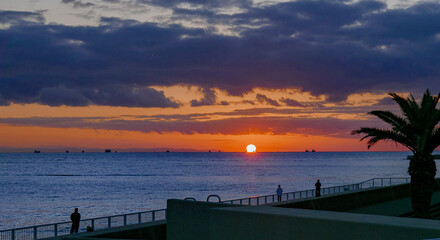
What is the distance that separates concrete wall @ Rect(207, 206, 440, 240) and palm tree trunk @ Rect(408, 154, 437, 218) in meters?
10.1

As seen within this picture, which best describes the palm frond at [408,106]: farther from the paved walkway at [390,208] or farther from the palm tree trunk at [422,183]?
the paved walkway at [390,208]

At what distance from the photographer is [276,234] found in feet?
42.8

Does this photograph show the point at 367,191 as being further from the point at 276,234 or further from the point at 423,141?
the point at 276,234

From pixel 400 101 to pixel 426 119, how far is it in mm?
1364

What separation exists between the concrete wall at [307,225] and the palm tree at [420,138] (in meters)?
10.1

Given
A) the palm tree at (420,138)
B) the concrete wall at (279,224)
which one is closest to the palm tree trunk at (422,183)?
the palm tree at (420,138)

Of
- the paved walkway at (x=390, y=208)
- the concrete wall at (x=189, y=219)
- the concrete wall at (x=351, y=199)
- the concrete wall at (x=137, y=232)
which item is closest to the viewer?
the concrete wall at (x=189, y=219)

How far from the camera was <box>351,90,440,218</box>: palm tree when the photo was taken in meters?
21.6

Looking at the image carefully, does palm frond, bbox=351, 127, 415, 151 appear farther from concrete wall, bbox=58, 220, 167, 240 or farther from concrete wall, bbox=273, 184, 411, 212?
concrete wall, bbox=58, 220, 167, 240

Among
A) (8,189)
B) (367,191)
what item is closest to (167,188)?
(8,189)

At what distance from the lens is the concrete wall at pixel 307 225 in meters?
10.9

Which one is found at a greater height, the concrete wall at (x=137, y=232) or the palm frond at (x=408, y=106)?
the palm frond at (x=408, y=106)

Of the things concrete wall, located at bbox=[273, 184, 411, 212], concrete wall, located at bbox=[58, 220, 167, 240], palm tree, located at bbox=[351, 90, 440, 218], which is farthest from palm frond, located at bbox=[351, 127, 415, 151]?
concrete wall, located at bbox=[58, 220, 167, 240]

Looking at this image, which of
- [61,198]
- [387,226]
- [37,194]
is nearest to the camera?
[387,226]
